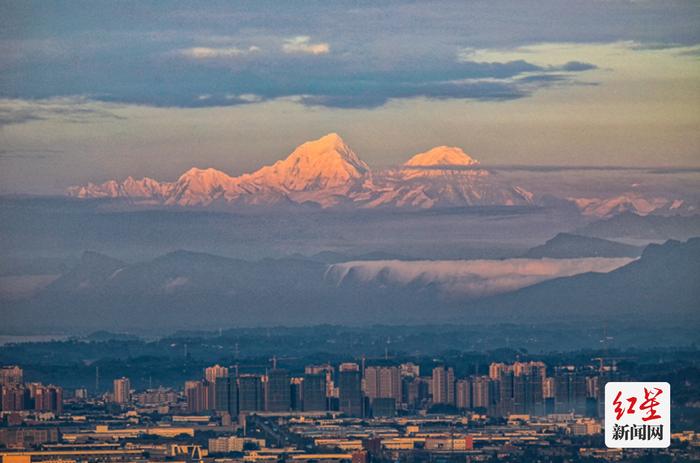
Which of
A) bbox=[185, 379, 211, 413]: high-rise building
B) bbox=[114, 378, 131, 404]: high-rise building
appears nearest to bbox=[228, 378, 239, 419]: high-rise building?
bbox=[185, 379, 211, 413]: high-rise building

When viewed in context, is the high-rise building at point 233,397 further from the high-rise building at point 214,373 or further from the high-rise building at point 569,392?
the high-rise building at point 569,392

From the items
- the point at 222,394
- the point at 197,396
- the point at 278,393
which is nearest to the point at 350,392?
the point at 278,393

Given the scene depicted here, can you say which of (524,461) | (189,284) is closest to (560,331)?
(189,284)

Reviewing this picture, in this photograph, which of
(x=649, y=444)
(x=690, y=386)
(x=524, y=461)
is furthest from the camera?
(x=690, y=386)

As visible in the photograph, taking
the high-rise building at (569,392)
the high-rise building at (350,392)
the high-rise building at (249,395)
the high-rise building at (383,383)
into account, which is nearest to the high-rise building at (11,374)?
the high-rise building at (249,395)

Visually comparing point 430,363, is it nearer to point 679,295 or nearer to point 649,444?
point 679,295

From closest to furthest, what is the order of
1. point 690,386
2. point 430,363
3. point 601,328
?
point 690,386
point 430,363
point 601,328

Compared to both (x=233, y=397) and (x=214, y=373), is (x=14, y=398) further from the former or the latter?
(x=214, y=373)
